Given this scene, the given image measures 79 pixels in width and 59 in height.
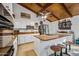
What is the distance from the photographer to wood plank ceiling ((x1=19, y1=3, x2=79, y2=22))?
6.97 ft

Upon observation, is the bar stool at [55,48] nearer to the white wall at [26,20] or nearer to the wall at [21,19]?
the white wall at [26,20]

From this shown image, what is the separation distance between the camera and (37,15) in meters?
2.11

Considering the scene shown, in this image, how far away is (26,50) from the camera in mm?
2146

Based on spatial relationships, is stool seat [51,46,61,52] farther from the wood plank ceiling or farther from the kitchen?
the wood plank ceiling

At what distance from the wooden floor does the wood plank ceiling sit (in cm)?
49

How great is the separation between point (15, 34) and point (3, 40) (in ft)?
0.63

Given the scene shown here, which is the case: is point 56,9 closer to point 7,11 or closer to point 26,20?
point 26,20

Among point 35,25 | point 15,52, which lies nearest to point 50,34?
point 35,25

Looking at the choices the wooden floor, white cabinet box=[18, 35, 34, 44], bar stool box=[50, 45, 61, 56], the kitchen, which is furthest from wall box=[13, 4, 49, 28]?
bar stool box=[50, 45, 61, 56]

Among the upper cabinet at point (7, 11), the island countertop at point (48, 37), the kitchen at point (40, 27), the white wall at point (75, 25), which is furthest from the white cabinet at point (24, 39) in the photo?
the white wall at point (75, 25)

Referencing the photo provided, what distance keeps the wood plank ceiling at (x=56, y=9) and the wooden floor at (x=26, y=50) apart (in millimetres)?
486

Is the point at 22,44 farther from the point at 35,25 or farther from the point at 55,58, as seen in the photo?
the point at 55,58

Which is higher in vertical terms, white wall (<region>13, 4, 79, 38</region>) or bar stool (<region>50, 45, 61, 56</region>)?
white wall (<region>13, 4, 79, 38</region>)

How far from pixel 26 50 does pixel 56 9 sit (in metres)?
0.75
